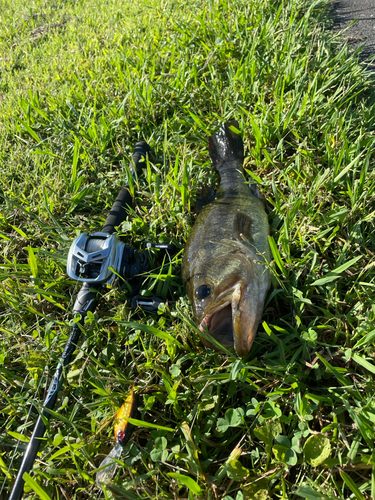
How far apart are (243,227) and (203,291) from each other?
26.9 inches

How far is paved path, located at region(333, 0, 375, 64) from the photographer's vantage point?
4.25 meters

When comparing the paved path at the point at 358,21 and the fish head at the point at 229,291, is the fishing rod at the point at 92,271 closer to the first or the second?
the fish head at the point at 229,291

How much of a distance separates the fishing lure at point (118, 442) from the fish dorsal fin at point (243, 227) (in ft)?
4.47

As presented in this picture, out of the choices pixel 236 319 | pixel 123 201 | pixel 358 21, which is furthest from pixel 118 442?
pixel 358 21

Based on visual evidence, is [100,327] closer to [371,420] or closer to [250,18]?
[371,420]

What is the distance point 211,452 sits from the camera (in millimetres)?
2123

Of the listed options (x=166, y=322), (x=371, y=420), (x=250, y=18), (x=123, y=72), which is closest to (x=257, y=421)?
(x=371, y=420)

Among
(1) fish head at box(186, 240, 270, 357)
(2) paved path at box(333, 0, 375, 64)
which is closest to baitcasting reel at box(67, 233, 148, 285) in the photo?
(1) fish head at box(186, 240, 270, 357)

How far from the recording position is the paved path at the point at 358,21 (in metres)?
A: 4.25

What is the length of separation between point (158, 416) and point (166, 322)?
66 cm

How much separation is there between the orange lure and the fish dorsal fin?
133 centimetres

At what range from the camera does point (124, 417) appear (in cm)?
209

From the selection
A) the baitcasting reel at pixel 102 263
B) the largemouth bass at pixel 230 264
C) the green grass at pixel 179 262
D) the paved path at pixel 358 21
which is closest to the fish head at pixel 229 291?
the largemouth bass at pixel 230 264

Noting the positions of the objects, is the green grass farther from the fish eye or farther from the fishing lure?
the fish eye
